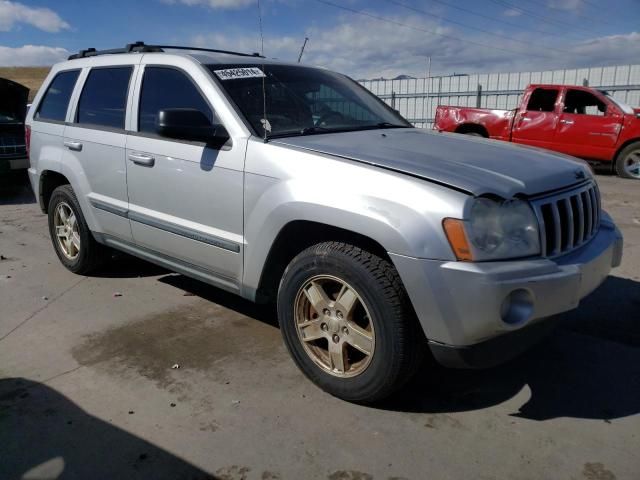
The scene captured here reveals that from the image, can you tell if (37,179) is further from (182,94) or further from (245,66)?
(245,66)

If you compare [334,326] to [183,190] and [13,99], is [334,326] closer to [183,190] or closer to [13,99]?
[183,190]

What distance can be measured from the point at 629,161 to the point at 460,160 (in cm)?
Answer: 947

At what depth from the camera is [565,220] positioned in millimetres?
2775

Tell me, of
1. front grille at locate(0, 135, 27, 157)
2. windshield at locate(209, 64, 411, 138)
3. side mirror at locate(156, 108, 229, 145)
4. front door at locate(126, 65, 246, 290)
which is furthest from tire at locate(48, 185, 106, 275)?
front grille at locate(0, 135, 27, 157)

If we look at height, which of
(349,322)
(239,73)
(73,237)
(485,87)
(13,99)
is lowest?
(73,237)

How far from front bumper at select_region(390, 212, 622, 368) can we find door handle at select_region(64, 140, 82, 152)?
311 centimetres

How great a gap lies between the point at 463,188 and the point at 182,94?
2090mm

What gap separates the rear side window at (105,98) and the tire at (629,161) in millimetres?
9771

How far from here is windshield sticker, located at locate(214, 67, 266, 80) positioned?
3.53 meters

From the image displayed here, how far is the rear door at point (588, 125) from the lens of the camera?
10.8m

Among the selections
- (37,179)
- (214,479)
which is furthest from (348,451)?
(37,179)

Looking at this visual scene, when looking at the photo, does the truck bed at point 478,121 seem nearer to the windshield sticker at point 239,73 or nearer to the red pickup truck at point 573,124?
the red pickup truck at point 573,124

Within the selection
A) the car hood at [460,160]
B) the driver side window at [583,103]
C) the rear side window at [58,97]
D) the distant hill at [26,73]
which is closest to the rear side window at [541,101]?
the driver side window at [583,103]

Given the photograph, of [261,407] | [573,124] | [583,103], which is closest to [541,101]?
[583,103]
